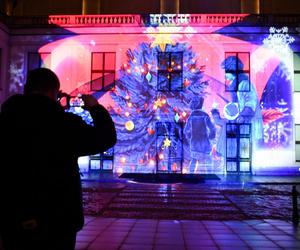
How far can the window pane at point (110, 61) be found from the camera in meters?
25.1

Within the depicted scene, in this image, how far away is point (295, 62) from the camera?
80.7 feet

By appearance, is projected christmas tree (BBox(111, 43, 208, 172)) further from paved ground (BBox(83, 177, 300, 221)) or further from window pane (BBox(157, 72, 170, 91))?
paved ground (BBox(83, 177, 300, 221))

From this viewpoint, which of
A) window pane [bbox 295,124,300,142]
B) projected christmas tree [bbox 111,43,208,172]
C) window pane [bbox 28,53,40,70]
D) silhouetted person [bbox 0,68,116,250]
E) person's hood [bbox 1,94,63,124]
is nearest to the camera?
silhouetted person [bbox 0,68,116,250]

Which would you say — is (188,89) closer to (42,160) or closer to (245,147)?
(245,147)

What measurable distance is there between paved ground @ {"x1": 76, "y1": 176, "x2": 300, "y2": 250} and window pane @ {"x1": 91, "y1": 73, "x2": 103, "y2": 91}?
9877 millimetres

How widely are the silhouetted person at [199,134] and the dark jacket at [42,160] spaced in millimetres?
21399

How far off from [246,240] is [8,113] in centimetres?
558

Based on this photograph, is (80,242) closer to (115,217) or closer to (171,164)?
(115,217)

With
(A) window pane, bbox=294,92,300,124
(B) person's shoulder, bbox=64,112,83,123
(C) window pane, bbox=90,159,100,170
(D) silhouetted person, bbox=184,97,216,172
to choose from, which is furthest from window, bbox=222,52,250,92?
(B) person's shoulder, bbox=64,112,83,123

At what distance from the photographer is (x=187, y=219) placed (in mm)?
9555

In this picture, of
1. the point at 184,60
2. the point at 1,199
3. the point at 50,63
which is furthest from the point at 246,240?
the point at 50,63

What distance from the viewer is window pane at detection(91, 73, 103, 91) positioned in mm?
24906

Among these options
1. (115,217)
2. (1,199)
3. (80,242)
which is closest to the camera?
(1,199)

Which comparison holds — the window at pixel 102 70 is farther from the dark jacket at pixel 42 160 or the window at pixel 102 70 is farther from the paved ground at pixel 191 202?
the dark jacket at pixel 42 160
